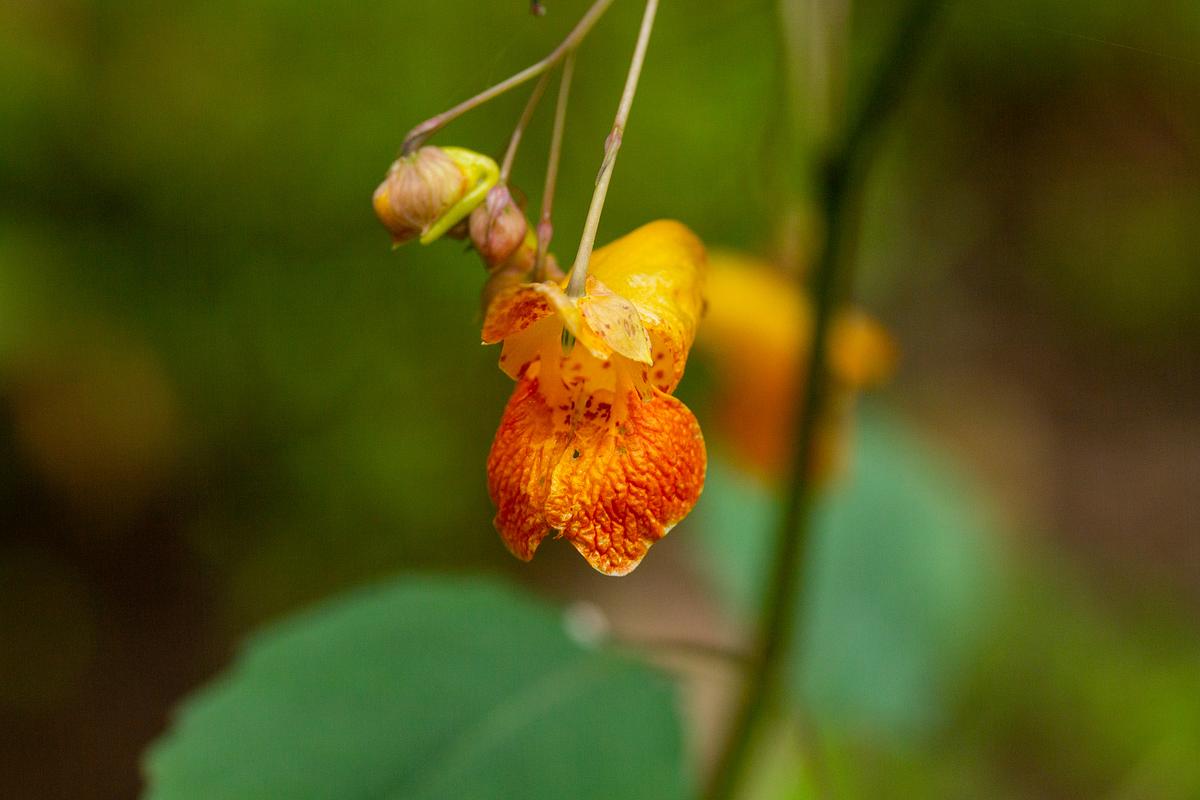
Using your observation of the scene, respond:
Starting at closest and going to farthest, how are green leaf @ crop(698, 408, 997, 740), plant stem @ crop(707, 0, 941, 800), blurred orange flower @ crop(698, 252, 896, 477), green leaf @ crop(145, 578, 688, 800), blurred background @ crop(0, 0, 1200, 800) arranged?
plant stem @ crop(707, 0, 941, 800)
green leaf @ crop(145, 578, 688, 800)
blurred orange flower @ crop(698, 252, 896, 477)
green leaf @ crop(698, 408, 997, 740)
blurred background @ crop(0, 0, 1200, 800)

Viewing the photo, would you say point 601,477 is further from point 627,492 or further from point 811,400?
point 811,400

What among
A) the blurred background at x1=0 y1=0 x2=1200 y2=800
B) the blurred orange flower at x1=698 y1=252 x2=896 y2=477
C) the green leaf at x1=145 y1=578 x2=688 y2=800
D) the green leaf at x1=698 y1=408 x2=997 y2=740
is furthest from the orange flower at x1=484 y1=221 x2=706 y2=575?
the blurred background at x1=0 y1=0 x2=1200 y2=800

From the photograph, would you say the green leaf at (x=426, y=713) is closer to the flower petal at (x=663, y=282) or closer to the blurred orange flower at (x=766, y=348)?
the blurred orange flower at (x=766, y=348)

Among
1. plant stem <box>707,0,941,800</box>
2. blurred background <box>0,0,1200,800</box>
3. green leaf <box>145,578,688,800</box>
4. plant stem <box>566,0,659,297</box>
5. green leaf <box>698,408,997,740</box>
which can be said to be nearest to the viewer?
plant stem <box>566,0,659,297</box>

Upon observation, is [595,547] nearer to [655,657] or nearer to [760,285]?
[655,657]

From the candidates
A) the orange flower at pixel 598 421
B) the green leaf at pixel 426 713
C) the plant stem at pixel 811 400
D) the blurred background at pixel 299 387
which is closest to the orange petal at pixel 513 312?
the orange flower at pixel 598 421

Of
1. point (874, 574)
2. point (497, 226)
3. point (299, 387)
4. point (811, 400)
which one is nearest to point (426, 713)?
point (811, 400)

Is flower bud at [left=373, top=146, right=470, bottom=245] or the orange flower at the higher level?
flower bud at [left=373, top=146, right=470, bottom=245]

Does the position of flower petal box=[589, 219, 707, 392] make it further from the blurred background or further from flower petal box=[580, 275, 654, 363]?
the blurred background

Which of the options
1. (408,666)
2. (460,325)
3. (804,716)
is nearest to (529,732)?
(408,666)
